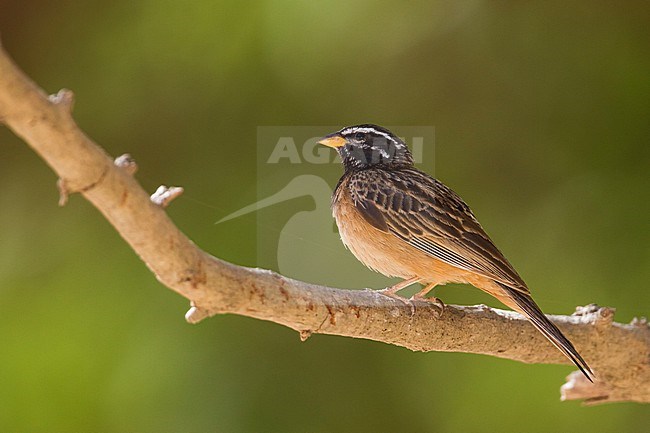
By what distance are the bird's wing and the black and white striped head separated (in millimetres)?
207

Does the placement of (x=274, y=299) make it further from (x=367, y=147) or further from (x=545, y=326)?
(x=367, y=147)

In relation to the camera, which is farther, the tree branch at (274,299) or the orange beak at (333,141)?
the orange beak at (333,141)

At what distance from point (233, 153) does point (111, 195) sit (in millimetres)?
5053

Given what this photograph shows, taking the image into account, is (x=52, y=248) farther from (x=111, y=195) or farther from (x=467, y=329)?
(x=111, y=195)

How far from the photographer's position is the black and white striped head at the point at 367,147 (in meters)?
6.04

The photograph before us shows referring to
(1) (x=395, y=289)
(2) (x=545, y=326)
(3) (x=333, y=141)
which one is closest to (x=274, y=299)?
(1) (x=395, y=289)

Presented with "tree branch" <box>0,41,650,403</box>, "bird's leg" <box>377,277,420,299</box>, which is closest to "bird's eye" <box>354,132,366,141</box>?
"bird's leg" <box>377,277,420,299</box>

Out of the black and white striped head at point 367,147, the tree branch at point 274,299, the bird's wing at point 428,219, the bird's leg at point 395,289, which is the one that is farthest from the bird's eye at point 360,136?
the tree branch at point 274,299

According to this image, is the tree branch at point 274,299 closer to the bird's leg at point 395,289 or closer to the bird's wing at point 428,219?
the bird's leg at point 395,289

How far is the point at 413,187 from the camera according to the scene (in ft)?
18.6

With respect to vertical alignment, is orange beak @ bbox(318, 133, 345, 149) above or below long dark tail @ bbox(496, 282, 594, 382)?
above

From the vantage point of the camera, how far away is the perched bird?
506 cm

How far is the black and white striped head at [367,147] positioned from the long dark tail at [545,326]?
155cm

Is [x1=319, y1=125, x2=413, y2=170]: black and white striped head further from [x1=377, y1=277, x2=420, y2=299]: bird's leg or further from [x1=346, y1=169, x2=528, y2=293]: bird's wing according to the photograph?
[x1=377, y1=277, x2=420, y2=299]: bird's leg
